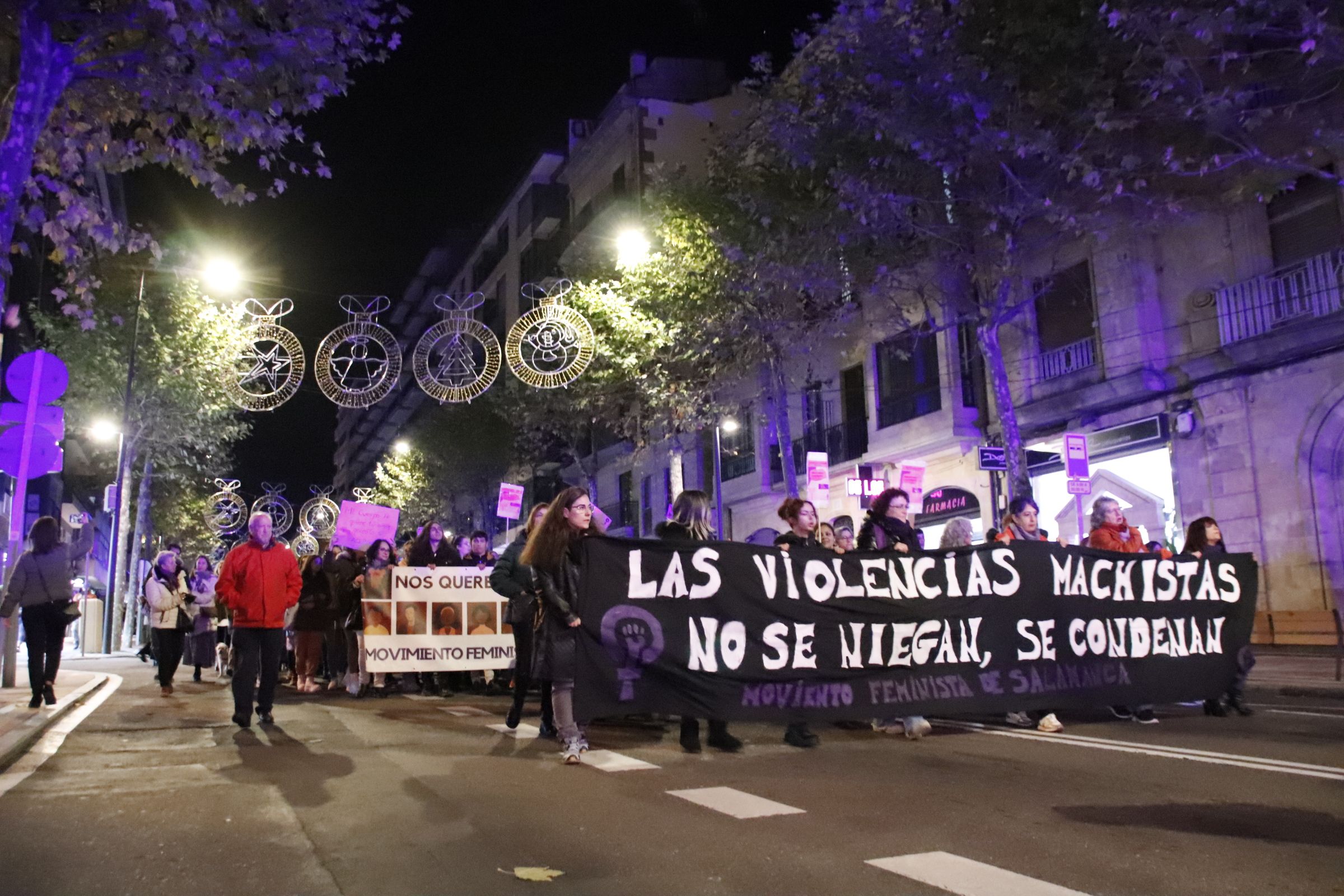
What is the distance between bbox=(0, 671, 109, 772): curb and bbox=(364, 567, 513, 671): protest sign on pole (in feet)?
9.73

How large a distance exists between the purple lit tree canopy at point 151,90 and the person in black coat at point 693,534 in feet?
19.0

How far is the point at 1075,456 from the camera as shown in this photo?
54.8 ft

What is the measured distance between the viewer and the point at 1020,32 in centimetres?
1612

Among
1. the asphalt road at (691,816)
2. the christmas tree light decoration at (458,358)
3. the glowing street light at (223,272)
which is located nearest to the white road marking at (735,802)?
the asphalt road at (691,816)

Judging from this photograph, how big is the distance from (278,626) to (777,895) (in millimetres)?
6398

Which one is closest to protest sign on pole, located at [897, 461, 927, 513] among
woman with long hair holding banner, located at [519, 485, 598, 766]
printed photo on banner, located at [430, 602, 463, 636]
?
printed photo on banner, located at [430, 602, 463, 636]

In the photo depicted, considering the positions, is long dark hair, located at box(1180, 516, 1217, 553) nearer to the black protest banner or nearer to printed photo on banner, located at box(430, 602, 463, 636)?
the black protest banner

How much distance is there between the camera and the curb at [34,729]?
6.81 meters

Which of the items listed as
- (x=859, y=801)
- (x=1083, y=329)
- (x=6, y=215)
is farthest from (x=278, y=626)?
(x=1083, y=329)

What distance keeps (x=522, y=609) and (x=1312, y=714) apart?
6.87 meters

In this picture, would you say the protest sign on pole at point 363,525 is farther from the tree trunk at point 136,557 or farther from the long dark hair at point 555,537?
the tree trunk at point 136,557

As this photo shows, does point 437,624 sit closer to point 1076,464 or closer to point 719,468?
point 1076,464

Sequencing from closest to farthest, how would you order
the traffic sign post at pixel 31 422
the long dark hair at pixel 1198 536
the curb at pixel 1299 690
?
the long dark hair at pixel 1198 536
the traffic sign post at pixel 31 422
the curb at pixel 1299 690

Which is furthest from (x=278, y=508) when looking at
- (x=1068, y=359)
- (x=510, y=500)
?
(x=1068, y=359)
